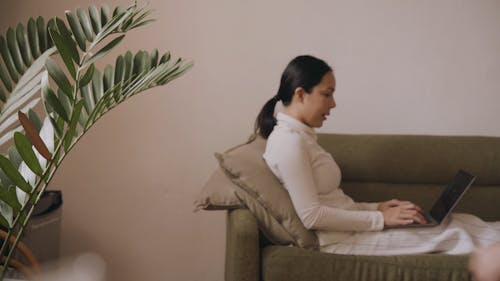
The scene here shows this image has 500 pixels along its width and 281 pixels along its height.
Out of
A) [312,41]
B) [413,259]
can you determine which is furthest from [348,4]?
[413,259]

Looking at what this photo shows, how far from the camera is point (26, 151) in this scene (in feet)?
2.89

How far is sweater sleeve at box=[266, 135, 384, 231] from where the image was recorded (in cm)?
181

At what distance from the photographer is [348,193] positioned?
2.30 metres

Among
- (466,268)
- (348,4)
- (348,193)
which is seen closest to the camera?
→ (466,268)

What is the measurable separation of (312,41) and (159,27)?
734 millimetres

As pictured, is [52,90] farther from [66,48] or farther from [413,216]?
[413,216]

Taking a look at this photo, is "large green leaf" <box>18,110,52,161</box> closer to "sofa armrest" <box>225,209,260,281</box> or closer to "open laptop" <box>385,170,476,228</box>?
"sofa armrest" <box>225,209,260,281</box>

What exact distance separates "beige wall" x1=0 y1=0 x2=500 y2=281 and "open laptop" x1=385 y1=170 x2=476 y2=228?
664 millimetres

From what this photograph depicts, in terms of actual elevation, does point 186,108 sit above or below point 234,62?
below

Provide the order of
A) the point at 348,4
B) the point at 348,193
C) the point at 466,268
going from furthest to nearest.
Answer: the point at 348,4, the point at 348,193, the point at 466,268

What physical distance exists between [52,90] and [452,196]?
1495 mm

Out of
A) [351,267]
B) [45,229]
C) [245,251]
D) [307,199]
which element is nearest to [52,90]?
[245,251]

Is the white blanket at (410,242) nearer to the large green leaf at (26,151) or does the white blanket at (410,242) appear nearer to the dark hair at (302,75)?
the dark hair at (302,75)

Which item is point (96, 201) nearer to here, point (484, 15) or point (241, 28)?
point (241, 28)
